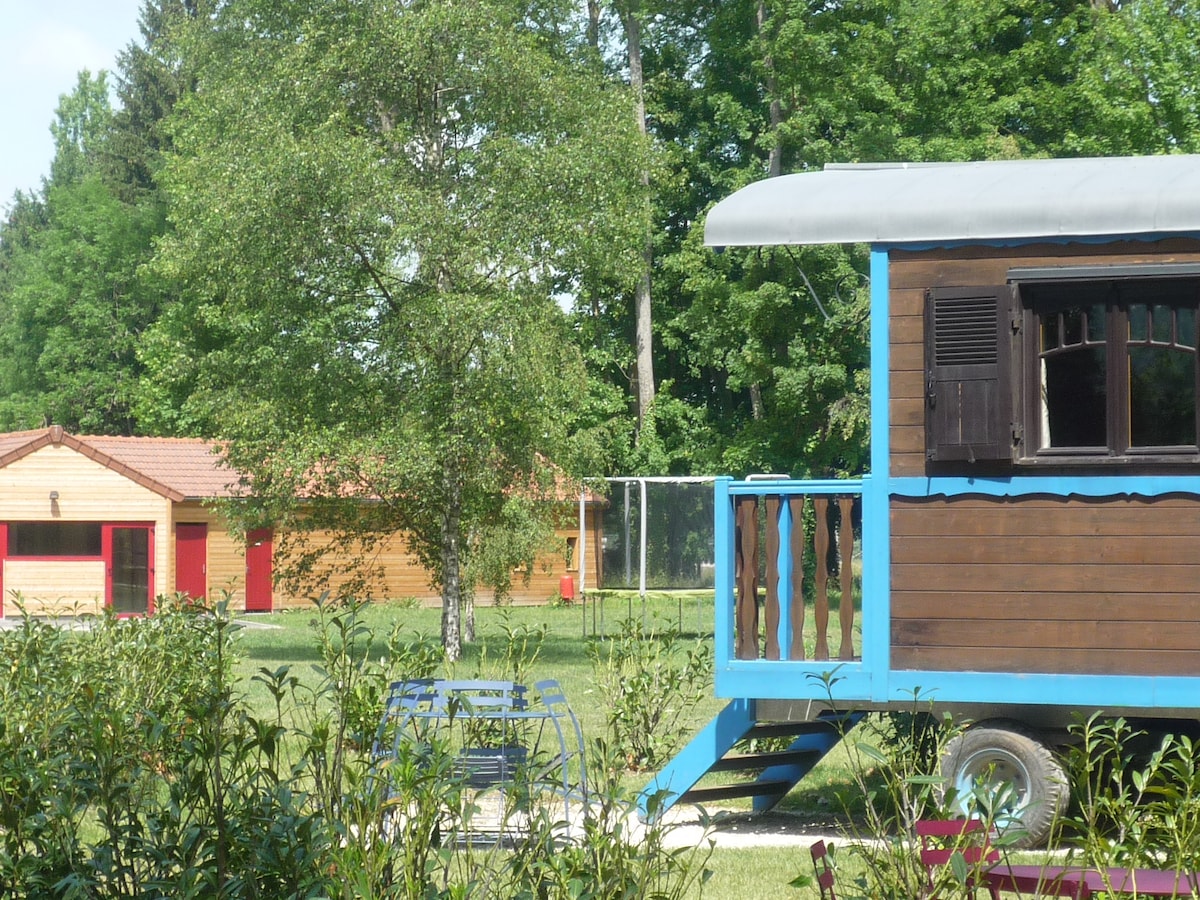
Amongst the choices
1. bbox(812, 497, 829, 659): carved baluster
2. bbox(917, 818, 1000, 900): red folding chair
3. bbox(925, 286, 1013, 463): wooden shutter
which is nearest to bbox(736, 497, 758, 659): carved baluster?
bbox(812, 497, 829, 659): carved baluster

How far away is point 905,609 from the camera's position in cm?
838

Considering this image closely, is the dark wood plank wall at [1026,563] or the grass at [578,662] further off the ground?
the dark wood plank wall at [1026,563]

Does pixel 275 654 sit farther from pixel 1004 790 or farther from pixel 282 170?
pixel 1004 790

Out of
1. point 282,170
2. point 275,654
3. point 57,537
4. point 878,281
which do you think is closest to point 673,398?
point 57,537

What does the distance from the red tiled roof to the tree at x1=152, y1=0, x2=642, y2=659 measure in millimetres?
9979

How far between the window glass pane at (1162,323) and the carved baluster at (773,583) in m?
2.17

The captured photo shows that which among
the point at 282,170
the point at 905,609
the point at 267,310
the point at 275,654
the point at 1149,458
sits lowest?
the point at 275,654

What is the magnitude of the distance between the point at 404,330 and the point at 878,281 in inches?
480

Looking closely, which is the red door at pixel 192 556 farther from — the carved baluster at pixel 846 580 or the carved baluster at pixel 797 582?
the carved baluster at pixel 846 580

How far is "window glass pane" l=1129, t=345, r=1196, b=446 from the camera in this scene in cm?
808

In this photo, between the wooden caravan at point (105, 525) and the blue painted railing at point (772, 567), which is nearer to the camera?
the blue painted railing at point (772, 567)

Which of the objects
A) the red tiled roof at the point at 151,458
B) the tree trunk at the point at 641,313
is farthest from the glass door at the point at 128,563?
the tree trunk at the point at 641,313

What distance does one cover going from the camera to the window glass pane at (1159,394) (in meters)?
8.08

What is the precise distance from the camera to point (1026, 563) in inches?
323
